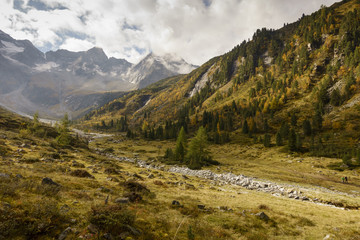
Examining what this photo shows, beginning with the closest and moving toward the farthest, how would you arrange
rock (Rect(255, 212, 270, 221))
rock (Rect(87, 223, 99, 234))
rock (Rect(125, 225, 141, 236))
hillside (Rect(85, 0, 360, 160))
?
rock (Rect(87, 223, 99, 234)) → rock (Rect(125, 225, 141, 236)) → rock (Rect(255, 212, 270, 221)) → hillside (Rect(85, 0, 360, 160))

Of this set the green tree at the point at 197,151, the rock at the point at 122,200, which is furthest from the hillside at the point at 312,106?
the rock at the point at 122,200

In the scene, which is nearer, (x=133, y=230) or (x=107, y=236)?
(x=107, y=236)

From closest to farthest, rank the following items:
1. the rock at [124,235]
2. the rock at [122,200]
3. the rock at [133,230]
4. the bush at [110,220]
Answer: the rock at [124,235] → the bush at [110,220] → the rock at [133,230] → the rock at [122,200]

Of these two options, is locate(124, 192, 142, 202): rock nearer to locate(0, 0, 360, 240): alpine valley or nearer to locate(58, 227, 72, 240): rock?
locate(0, 0, 360, 240): alpine valley

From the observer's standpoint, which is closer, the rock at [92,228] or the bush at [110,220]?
the rock at [92,228]

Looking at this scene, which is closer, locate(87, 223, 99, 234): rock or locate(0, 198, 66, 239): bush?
locate(0, 198, 66, 239): bush

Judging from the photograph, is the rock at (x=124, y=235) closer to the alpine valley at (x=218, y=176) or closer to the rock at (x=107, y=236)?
the alpine valley at (x=218, y=176)

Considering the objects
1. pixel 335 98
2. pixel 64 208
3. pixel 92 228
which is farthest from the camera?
pixel 335 98

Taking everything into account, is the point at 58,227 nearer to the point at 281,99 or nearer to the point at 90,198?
the point at 90,198

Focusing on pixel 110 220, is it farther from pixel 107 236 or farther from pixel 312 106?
pixel 312 106

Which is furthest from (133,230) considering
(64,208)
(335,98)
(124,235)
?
(335,98)

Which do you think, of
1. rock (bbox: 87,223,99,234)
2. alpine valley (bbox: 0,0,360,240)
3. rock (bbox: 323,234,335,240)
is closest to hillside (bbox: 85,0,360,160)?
alpine valley (bbox: 0,0,360,240)

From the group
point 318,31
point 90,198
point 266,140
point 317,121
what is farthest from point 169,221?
point 318,31

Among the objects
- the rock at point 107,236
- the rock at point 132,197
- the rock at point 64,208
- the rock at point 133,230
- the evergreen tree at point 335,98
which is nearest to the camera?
the rock at point 107,236
